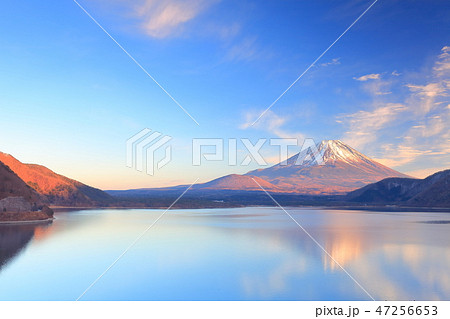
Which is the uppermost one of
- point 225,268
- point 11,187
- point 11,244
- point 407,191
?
point 407,191

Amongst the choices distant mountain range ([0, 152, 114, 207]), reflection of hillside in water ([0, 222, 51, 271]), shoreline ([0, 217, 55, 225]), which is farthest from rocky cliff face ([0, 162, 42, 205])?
distant mountain range ([0, 152, 114, 207])

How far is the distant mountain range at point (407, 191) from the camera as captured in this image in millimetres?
74812

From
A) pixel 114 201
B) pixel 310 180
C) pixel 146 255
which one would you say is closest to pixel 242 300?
pixel 146 255

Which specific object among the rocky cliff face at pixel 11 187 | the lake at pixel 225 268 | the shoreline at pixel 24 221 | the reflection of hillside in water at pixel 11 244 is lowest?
the lake at pixel 225 268

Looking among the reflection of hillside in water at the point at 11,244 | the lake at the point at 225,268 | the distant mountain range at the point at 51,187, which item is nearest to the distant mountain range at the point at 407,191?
the lake at the point at 225,268

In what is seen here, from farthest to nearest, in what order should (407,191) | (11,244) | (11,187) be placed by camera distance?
(407,191) < (11,187) < (11,244)

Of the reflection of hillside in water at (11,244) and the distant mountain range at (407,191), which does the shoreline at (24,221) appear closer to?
the reflection of hillside in water at (11,244)

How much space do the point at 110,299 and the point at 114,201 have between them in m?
64.1

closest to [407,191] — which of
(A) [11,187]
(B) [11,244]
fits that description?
(A) [11,187]

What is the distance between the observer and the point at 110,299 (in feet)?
29.5

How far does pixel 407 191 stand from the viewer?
93.4 meters

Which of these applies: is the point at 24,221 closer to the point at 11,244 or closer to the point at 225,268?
the point at 11,244

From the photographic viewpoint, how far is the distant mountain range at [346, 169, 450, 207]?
7481 cm
